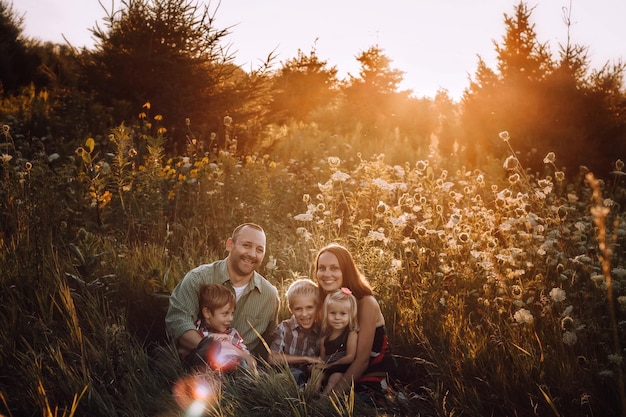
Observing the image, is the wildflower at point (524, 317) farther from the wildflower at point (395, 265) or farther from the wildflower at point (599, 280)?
the wildflower at point (395, 265)

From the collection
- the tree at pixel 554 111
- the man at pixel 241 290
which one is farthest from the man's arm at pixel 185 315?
the tree at pixel 554 111

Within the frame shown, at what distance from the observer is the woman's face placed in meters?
4.13

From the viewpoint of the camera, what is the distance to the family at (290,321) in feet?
12.4

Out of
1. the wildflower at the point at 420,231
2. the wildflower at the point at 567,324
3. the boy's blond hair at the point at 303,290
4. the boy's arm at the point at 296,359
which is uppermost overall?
the wildflower at the point at 420,231


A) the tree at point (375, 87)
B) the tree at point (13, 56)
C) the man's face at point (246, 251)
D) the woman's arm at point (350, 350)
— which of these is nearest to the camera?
the woman's arm at point (350, 350)

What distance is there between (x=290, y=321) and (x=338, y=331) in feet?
1.44

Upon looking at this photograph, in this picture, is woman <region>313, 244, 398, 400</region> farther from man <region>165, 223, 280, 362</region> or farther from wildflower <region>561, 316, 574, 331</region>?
wildflower <region>561, 316, 574, 331</region>

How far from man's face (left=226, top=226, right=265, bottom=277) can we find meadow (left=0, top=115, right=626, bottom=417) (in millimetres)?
569

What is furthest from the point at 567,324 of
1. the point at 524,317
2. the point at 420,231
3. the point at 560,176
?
the point at 560,176

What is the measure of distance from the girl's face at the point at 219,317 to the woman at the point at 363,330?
745 millimetres

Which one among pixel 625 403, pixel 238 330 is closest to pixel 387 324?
pixel 238 330

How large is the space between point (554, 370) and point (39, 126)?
8.79m

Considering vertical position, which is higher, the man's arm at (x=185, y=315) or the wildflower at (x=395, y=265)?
the wildflower at (x=395, y=265)

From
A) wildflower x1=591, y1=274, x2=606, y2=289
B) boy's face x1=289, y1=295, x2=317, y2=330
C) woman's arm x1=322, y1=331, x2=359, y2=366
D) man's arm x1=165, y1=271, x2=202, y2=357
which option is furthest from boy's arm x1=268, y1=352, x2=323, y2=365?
wildflower x1=591, y1=274, x2=606, y2=289
